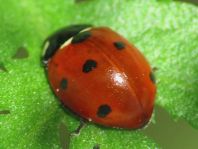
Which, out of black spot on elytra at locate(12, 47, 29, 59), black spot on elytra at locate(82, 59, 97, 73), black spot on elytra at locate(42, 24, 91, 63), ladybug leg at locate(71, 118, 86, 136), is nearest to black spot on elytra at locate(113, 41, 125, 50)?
black spot on elytra at locate(82, 59, 97, 73)

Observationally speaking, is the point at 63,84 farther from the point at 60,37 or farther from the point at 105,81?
the point at 60,37

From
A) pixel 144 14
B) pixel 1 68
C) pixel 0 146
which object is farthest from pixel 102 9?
pixel 0 146

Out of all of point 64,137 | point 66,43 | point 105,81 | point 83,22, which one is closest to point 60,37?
point 66,43

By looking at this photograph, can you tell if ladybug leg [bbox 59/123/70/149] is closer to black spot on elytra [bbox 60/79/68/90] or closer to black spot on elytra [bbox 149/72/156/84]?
black spot on elytra [bbox 60/79/68/90]

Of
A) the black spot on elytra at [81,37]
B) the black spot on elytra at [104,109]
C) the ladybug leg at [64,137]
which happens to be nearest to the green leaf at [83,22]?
the ladybug leg at [64,137]

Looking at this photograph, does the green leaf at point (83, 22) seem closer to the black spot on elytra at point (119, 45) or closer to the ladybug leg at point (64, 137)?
the ladybug leg at point (64, 137)
